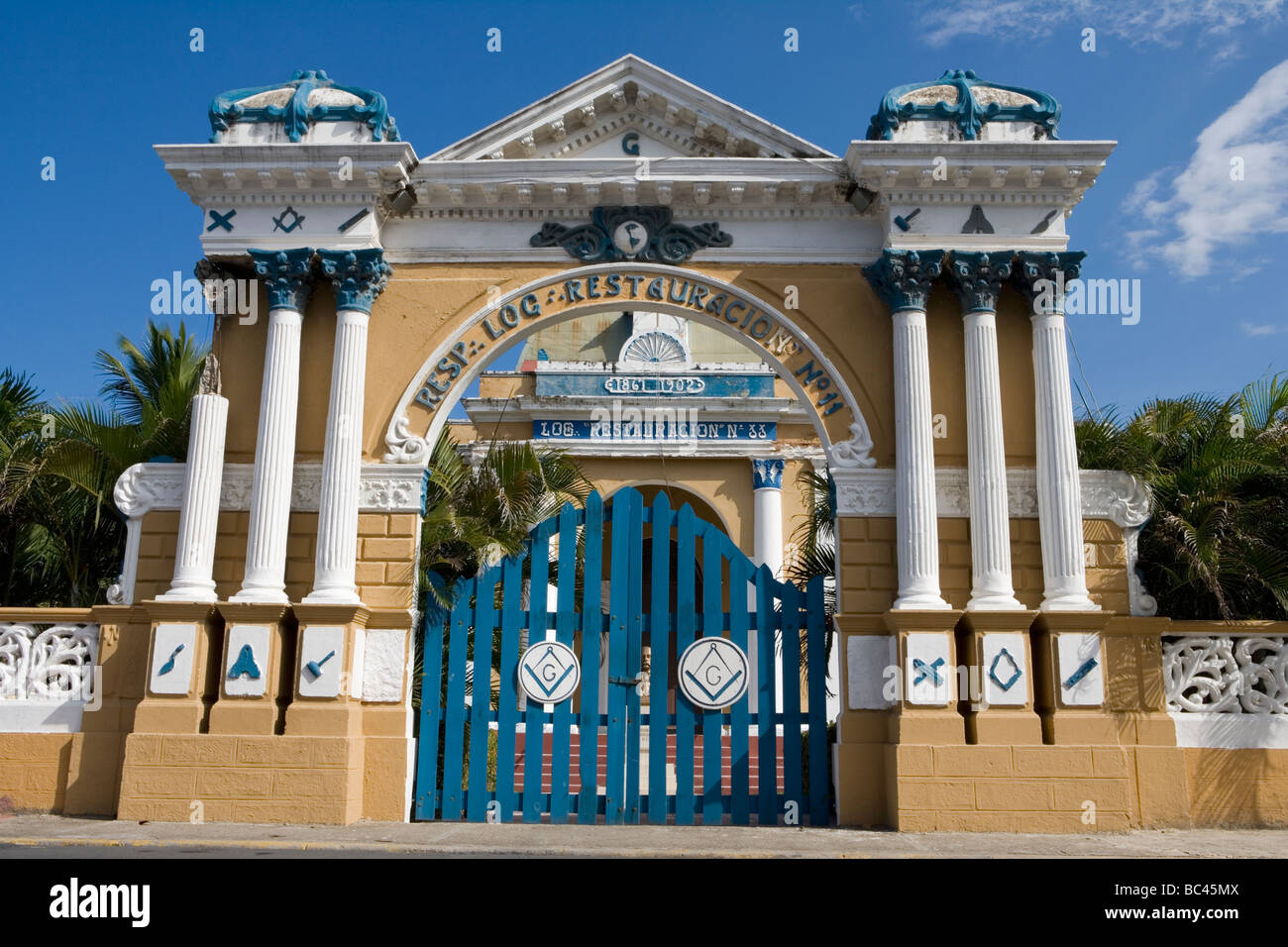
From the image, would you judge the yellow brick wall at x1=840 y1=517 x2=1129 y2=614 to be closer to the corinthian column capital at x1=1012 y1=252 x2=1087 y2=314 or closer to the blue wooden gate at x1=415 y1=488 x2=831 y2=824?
the blue wooden gate at x1=415 y1=488 x2=831 y2=824

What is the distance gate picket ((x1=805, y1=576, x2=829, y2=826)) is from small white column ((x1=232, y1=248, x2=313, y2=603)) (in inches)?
189

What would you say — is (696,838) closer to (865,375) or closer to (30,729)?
(865,375)

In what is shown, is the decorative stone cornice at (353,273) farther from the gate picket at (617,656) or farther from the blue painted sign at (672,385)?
the blue painted sign at (672,385)

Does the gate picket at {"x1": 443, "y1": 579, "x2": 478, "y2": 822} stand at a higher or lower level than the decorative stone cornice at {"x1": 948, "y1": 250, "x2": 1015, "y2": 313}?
lower

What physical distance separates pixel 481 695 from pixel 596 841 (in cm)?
215

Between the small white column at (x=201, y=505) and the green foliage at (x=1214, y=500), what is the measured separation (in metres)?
8.50

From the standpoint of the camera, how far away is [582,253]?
10.9m

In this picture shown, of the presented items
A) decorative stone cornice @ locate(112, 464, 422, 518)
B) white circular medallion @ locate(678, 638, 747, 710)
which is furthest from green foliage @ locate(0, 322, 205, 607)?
white circular medallion @ locate(678, 638, 747, 710)

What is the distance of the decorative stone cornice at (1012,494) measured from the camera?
1019 centimetres

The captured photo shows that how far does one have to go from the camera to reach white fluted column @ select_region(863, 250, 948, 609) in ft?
32.3

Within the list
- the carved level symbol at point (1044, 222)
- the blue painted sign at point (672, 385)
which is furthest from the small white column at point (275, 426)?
the blue painted sign at point (672, 385)

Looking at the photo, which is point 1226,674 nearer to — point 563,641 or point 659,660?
point 659,660

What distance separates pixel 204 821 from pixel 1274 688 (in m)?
9.22
